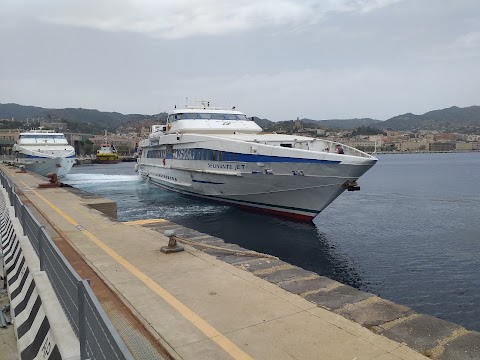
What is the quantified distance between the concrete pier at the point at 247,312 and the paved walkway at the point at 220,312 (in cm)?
1

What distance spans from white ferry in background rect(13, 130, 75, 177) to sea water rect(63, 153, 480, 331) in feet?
75.1

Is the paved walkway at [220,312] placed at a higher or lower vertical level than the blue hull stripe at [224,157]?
lower

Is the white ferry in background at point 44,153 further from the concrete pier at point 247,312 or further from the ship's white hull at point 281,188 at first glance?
the concrete pier at point 247,312

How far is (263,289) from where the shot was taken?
672cm

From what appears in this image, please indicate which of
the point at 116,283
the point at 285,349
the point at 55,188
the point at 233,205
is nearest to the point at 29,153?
the point at 55,188

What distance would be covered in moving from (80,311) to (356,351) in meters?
3.17

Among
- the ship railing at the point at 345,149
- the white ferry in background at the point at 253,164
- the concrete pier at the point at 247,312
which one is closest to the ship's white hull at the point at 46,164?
the white ferry in background at the point at 253,164

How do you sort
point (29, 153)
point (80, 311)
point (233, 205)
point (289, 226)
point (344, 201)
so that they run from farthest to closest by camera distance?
point (29, 153), point (344, 201), point (233, 205), point (289, 226), point (80, 311)

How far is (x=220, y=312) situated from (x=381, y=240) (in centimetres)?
1653

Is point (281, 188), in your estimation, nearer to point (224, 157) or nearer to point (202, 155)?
point (224, 157)

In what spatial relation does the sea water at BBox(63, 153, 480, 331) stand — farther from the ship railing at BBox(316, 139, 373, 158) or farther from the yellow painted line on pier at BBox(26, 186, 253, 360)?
the yellow painted line on pier at BBox(26, 186, 253, 360)

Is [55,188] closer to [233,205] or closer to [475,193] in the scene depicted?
[233,205]

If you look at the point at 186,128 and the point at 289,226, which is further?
the point at 186,128

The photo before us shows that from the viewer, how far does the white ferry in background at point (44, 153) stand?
5219 cm
